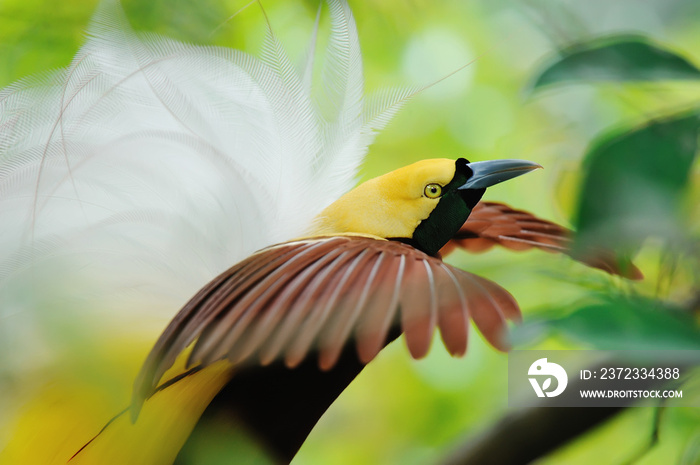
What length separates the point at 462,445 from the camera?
71cm

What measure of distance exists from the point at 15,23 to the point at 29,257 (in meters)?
0.30

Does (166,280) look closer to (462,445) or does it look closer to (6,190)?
(6,190)

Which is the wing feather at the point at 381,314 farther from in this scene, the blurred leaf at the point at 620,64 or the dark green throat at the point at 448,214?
the blurred leaf at the point at 620,64

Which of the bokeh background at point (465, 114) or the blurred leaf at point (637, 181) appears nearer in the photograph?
the blurred leaf at point (637, 181)

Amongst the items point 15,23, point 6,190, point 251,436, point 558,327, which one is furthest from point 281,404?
point 15,23

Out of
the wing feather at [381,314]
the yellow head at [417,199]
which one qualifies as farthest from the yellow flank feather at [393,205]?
the wing feather at [381,314]

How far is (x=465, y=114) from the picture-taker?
0.76 meters

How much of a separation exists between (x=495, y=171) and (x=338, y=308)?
274mm

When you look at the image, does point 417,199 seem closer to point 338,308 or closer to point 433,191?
point 433,191

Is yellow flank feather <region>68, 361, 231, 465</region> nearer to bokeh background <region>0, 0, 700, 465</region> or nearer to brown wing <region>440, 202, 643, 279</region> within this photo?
bokeh background <region>0, 0, 700, 465</region>

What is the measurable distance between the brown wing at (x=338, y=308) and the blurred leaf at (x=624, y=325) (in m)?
0.06

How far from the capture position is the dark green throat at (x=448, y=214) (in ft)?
2.37

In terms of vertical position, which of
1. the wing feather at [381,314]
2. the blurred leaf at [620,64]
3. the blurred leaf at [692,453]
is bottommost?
the blurred leaf at [692,453]

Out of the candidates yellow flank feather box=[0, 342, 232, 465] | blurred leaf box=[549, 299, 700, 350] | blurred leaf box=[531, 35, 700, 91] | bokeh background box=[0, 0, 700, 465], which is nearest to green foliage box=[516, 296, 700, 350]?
blurred leaf box=[549, 299, 700, 350]
